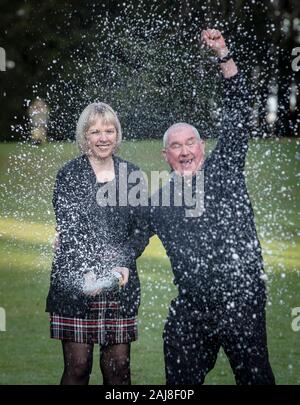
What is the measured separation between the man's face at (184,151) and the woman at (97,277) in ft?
0.63

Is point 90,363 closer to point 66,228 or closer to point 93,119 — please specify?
point 66,228

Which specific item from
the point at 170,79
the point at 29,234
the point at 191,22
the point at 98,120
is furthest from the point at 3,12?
the point at 98,120

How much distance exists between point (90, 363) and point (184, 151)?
3.25 feet

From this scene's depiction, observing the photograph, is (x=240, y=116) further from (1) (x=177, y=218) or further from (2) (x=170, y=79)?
(2) (x=170, y=79)

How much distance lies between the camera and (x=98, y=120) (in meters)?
4.26

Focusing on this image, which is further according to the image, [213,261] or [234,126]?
[213,261]

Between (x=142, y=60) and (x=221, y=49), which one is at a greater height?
(x=142, y=60)

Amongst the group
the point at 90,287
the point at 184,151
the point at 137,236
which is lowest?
the point at 90,287

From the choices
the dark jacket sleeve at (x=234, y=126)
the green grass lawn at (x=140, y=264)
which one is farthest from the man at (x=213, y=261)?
the green grass lawn at (x=140, y=264)

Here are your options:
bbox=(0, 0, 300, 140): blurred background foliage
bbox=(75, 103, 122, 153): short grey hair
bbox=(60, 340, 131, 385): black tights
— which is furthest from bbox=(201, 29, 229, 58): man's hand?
bbox=(0, 0, 300, 140): blurred background foliage

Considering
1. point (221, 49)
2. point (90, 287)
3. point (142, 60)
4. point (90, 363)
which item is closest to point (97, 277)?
point (90, 287)

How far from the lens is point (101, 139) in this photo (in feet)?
13.9

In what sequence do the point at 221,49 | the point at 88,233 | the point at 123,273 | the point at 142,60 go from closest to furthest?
1. the point at 123,273
2. the point at 221,49
3. the point at 88,233
4. the point at 142,60

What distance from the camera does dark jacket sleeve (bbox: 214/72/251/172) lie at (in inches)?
160
